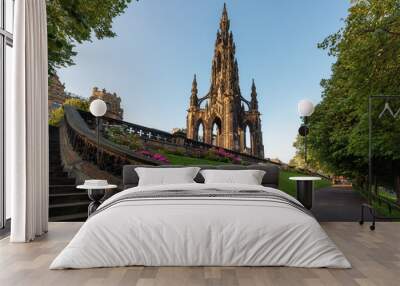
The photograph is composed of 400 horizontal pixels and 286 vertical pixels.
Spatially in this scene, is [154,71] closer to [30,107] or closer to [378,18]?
[30,107]

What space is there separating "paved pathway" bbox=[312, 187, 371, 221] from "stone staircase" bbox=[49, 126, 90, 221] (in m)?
3.84

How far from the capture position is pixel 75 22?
6000 millimetres

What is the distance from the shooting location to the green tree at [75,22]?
5848mm

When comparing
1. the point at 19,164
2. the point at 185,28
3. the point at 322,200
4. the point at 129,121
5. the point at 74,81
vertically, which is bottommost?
the point at 322,200

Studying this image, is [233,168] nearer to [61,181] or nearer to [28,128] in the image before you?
[28,128]

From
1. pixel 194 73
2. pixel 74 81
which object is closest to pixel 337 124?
pixel 194 73

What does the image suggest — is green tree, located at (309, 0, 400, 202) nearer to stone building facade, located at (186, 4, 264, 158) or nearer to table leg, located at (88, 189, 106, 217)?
stone building facade, located at (186, 4, 264, 158)

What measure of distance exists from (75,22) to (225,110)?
334 cm

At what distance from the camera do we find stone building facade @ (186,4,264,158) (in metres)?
6.71

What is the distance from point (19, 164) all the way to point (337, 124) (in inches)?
281

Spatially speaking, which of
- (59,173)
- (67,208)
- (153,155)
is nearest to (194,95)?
(153,155)

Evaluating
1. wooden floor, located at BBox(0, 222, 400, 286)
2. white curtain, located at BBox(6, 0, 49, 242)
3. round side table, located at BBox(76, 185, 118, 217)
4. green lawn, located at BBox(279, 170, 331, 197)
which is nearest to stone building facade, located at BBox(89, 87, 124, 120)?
round side table, located at BBox(76, 185, 118, 217)

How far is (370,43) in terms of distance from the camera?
620cm

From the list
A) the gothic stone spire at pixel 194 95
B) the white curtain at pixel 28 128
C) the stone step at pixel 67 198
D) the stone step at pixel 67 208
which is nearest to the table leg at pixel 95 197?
the white curtain at pixel 28 128
